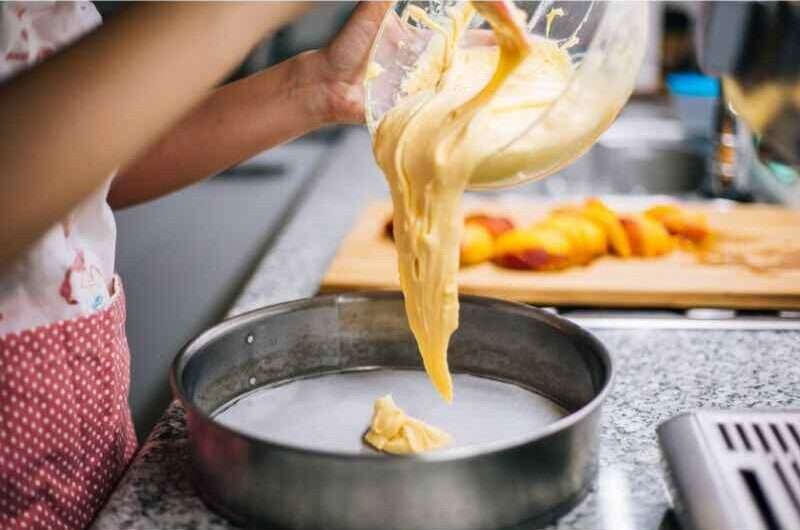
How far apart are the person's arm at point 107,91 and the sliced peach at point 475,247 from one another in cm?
85

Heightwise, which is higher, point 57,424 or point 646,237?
point 57,424

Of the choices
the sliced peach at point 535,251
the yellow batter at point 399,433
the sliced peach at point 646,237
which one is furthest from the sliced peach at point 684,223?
the yellow batter at point 399,433

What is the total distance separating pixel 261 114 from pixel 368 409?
39 cm

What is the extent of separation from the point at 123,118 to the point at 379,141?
0.29 metres

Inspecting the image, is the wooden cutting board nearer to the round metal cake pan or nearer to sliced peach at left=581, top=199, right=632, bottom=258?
sliced peach at left=581, top=199, right=632, bottom=258

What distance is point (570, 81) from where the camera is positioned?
2.82ft

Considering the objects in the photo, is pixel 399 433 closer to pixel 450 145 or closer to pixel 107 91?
pixel 450 145

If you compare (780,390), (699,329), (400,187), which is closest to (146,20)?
(400,187)

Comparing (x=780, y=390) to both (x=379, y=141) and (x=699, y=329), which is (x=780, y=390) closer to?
(x=699, y=329)

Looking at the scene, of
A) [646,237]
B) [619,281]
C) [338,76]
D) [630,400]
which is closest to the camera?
[630,400]

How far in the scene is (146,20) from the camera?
70 centimetres

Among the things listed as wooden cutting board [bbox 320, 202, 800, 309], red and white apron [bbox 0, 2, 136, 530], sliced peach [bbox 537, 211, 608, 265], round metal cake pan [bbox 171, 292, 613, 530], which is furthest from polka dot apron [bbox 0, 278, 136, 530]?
sliced peach [bbox 537, 211, 608, 265]

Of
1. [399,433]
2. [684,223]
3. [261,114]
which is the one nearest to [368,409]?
[399,433]

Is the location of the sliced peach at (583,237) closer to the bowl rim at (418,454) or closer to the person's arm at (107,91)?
the bowl rim at (418,454)
